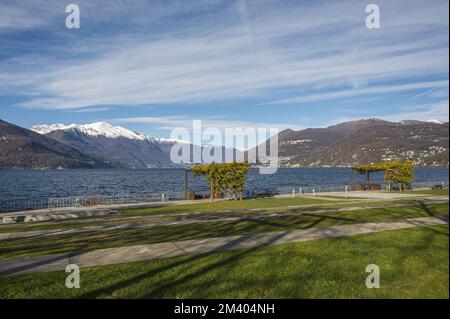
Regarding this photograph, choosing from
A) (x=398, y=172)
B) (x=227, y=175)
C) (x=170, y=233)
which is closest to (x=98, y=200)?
(x=227, y=175)

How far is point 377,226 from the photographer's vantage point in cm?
1564

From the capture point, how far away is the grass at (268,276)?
7.33 m

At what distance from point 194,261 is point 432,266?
252 inches

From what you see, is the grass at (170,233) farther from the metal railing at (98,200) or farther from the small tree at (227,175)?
the metal railing at (98,200)

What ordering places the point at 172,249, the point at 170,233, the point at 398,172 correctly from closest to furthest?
the point at 172,249 → the point at 170,233 → the point at 398,172

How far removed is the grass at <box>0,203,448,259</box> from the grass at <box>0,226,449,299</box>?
3299 millimetres

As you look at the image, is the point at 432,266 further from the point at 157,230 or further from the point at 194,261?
the point at 157,230

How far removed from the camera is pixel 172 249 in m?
11.5

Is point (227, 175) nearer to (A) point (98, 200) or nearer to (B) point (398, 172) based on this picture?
(A) point (98, 200)

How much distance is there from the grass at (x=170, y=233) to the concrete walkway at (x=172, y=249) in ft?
2.78

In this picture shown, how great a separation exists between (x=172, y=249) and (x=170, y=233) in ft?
10.9

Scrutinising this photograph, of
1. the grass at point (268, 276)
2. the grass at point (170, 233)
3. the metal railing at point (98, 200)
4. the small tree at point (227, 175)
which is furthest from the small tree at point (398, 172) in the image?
the grass at point (268, 276)
